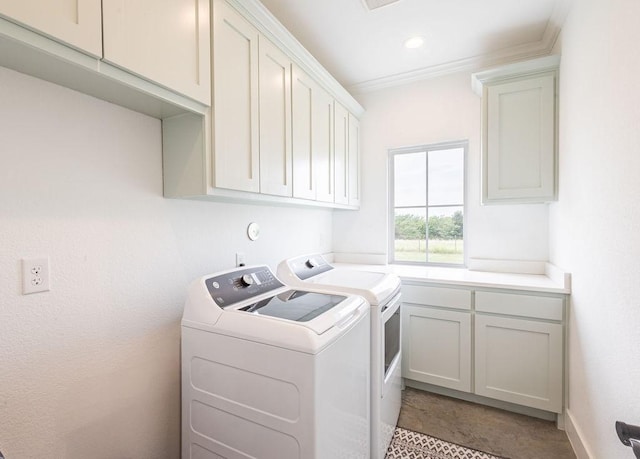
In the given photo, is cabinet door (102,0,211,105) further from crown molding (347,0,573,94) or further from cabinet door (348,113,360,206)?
crown molding (347,0,573,94)

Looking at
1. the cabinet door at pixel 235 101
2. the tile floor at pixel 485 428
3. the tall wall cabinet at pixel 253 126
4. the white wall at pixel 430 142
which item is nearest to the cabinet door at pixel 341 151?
the tall wall cabinet at pixel 253 126

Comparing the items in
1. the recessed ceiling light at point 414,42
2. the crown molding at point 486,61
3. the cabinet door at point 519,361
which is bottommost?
the cabinet door at point 519,361

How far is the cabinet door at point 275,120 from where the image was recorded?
164cm

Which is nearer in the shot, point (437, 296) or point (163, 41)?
point (163, 41)

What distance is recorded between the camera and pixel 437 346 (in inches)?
88.2

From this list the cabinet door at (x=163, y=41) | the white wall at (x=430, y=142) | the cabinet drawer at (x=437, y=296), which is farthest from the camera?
the white wall at (x=430, y=142)

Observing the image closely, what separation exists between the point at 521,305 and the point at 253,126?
204cm

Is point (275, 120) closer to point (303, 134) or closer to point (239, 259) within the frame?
point (303, 134)

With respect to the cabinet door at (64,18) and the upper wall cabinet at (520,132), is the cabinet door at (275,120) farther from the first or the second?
the upper wall cabinet at (520,132)

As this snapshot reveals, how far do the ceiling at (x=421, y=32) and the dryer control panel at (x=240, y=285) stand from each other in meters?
1.66

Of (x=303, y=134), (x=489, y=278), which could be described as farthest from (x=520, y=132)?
(x=303, y=134)

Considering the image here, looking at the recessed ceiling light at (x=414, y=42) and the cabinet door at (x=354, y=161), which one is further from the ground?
the recessed ceiling light at (x=414, y=42)

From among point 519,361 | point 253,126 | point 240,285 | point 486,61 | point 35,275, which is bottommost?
point 519,361

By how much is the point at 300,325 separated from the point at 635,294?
1226 millimetres
